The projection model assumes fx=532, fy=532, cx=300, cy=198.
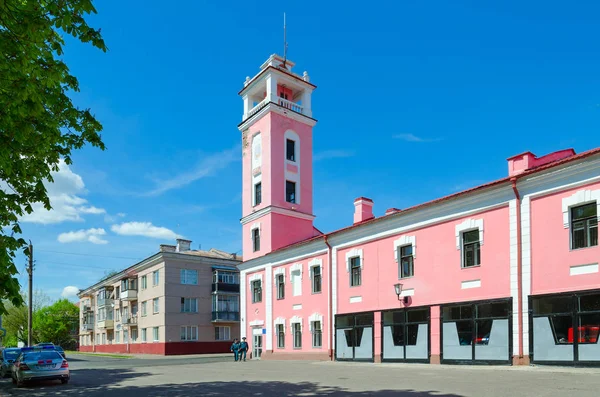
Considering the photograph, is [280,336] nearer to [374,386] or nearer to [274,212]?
[274,212]

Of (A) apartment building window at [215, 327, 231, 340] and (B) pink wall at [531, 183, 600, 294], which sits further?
(A) apartment building window at [215, 327, 231, 340]

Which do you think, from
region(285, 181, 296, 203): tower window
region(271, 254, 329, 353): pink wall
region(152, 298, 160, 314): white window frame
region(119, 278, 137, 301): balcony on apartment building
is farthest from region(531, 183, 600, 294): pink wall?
region(119, 278, 137, 301): balcony on apartment building

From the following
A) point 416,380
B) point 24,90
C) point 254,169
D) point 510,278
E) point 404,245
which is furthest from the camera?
point 254,169

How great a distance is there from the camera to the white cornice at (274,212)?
121 ft

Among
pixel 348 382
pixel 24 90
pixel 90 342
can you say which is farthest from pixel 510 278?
pixel 90 342

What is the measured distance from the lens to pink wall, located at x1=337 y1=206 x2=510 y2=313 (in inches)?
837

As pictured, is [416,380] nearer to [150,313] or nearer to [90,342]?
[150,313]

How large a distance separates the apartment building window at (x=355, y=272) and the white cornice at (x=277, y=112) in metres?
13.4

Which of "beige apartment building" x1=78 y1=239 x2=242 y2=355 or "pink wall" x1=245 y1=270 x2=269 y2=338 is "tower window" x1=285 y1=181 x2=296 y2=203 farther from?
"beige apartment building" x1=78 y1=239 x2=242 y2=355

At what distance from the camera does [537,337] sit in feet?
63.1

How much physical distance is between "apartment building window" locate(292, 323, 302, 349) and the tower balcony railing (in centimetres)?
1544

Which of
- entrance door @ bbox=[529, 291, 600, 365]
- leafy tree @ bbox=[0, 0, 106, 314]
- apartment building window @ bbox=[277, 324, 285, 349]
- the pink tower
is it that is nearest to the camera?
leafy tree @ bbox=[0, 0, 106, 314]

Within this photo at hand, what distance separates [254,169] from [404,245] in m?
16.3

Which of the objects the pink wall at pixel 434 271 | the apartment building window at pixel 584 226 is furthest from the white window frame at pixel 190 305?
the apartment building window at pixel 584 226
